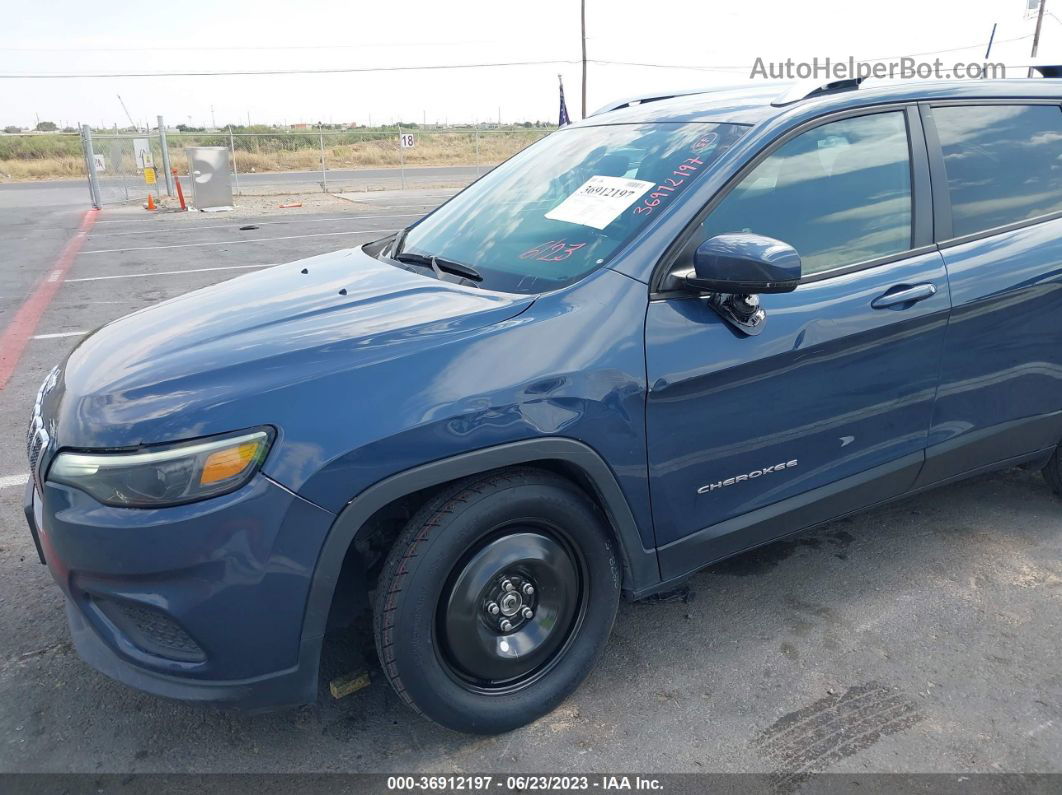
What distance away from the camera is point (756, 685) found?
99.3 inches

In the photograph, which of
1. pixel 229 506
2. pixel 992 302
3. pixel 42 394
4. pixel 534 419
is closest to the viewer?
pixel 229 506

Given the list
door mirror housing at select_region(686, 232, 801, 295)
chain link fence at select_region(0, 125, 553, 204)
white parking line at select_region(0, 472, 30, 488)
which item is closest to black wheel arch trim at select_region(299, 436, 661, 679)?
door mirror housing at select_region(686, 232, 801, 295)

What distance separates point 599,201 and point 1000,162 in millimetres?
1593

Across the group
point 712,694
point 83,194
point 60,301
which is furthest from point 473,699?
point 83,194

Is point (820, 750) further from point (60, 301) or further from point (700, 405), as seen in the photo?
point (60, 301)

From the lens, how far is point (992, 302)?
2850 millimetres

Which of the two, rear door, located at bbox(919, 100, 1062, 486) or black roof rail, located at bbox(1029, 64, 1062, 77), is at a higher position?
black roof rail, located at bbox(1029, 64, 1062, 77)

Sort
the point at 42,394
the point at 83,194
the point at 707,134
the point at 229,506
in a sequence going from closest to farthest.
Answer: the point at 229,506 < the point at 42,394 < the point at 707,134 < the point at 83,194

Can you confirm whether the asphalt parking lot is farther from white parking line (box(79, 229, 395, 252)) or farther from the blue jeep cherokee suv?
white parking line (box(79, 229, 395, 252))

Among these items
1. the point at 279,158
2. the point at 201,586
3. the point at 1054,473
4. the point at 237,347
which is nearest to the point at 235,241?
the point at 237,347

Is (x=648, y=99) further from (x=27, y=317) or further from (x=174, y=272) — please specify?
(x=174, y=272)

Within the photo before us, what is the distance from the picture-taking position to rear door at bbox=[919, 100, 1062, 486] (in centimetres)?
284

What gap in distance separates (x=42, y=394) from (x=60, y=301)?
22.1ft

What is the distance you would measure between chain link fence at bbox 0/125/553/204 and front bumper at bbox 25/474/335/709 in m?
19.1
